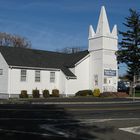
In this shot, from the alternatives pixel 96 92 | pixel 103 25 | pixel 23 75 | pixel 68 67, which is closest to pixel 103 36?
pixel 103 25

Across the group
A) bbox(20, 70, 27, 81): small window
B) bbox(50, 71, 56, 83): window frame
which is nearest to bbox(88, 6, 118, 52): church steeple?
bbox(50, 71, 56, 83): window frame

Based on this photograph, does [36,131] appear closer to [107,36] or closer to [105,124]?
[105,124]

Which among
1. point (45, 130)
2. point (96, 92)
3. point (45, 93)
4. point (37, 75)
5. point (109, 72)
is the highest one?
point (109, 72)

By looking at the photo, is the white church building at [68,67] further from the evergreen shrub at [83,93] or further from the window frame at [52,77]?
the evergreen shrub at [83,93]

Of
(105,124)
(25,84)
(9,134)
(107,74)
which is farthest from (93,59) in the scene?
(9,134)

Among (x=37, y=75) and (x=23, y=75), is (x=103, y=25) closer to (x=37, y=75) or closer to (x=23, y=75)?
(x=37, y=75)

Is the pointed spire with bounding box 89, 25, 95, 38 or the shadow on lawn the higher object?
the pointed spire with bounding box 89, 25, 95, 38

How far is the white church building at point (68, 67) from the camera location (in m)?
43.1

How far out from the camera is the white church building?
4314 centimetres

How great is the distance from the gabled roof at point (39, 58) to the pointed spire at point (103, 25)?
3.66 meters

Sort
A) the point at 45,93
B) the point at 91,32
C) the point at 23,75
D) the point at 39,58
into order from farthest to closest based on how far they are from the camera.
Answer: the point at 91,32
the point at 39,58
the point at 45,93
the point at 23,75

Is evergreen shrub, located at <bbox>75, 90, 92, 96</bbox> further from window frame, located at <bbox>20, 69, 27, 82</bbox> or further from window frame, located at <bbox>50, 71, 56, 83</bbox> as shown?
window frame, located at <bbox>20, 69, 27, 82</bbox>

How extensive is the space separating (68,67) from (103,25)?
7128 millimetres

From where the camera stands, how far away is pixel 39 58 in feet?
156
